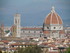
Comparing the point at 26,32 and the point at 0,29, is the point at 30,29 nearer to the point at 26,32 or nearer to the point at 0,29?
the point at 26,32

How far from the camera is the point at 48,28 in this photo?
77.6 m

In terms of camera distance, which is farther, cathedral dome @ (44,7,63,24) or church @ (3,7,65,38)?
cathedral dome @ (44,7,63,24)

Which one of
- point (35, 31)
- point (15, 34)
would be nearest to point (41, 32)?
point (35, 31)

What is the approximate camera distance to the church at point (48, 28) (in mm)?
72062

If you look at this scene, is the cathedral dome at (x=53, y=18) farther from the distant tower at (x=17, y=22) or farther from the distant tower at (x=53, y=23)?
the distant tower at (x=17, y=22)

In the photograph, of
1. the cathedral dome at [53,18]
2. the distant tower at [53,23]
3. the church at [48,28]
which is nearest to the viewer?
the church at [48,28]

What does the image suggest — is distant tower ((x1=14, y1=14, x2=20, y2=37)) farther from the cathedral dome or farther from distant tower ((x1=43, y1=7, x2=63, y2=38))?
the cathedral dome

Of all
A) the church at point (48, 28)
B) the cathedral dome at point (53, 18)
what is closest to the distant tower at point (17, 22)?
the church at point (48, 28)

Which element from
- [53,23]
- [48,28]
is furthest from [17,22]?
[53,23]

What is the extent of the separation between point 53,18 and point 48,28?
2.53 metres

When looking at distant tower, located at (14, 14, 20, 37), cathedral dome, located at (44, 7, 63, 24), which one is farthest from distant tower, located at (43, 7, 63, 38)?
distant tower, located at (14, 14, 20, 37)

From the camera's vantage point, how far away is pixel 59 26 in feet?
254

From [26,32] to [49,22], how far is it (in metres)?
4.43

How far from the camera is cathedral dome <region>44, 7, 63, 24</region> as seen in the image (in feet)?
258
